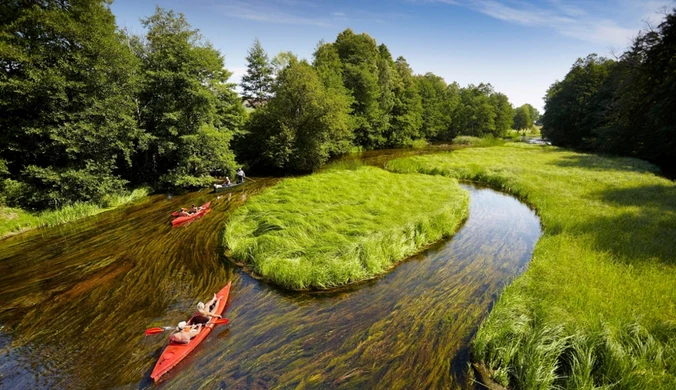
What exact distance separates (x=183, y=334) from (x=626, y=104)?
765 inches

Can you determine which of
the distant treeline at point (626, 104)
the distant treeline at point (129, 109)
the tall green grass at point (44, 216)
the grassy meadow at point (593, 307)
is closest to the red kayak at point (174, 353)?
the grassy meadow at point (593, 307)

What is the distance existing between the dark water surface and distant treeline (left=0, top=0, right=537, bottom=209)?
210 inches

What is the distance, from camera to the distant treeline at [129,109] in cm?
1524

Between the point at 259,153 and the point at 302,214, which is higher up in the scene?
the point at 259,153

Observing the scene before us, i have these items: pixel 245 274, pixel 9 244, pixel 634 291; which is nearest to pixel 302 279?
pixel 245 274

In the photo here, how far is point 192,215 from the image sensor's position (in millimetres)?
16500

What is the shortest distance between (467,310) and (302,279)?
5276 mm

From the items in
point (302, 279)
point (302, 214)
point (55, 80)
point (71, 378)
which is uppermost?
point (55, 80)

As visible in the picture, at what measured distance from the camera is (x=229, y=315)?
8.55 metres

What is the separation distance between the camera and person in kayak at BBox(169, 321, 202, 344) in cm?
698

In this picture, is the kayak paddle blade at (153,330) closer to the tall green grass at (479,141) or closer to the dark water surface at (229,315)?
the dark water surface at (229,315)

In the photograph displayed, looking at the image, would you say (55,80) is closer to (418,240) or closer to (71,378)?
(71,378)

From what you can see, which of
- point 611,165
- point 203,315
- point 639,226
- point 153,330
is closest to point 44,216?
point 153,330

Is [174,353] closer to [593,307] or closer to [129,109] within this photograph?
[593,307]
